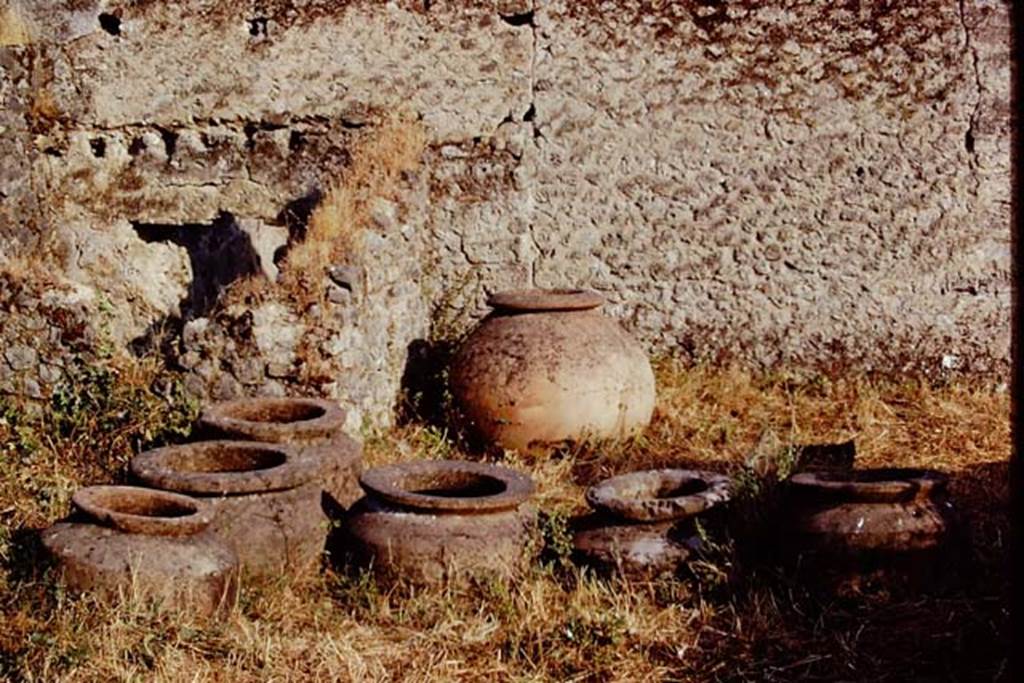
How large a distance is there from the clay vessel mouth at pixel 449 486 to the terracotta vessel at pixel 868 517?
Answer: 1.12m

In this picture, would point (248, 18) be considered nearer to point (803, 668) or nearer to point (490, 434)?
point (490, 434)

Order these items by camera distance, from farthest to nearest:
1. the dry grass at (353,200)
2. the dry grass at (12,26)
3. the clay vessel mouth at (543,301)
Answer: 1. the dry grass at (12,26)
2. the clay vessel mouth at (543,301)
3. the dry grass at (353,200)

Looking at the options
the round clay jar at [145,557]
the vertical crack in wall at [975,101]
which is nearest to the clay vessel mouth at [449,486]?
the round clay jar at [145,557]

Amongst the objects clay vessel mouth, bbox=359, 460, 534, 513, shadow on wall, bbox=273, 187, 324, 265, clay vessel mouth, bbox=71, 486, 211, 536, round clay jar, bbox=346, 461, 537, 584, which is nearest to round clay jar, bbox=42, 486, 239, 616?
clay vessel mouth, bbox=71, 486, 211, 536

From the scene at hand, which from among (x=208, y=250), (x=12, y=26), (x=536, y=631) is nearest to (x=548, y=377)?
(x=536, y=631)

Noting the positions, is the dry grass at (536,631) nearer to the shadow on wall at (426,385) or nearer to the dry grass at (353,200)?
the dry grass at (353,200)

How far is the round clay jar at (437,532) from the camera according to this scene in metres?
5.59

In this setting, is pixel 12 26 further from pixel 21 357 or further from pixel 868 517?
pixel 868 517

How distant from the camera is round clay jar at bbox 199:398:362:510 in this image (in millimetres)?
6195

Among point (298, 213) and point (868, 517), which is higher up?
point (298, 213)

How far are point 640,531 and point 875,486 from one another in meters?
0.94

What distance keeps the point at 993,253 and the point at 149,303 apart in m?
5.25

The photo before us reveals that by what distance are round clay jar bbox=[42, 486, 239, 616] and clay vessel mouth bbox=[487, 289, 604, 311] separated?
269 cm

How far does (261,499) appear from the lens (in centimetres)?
579
